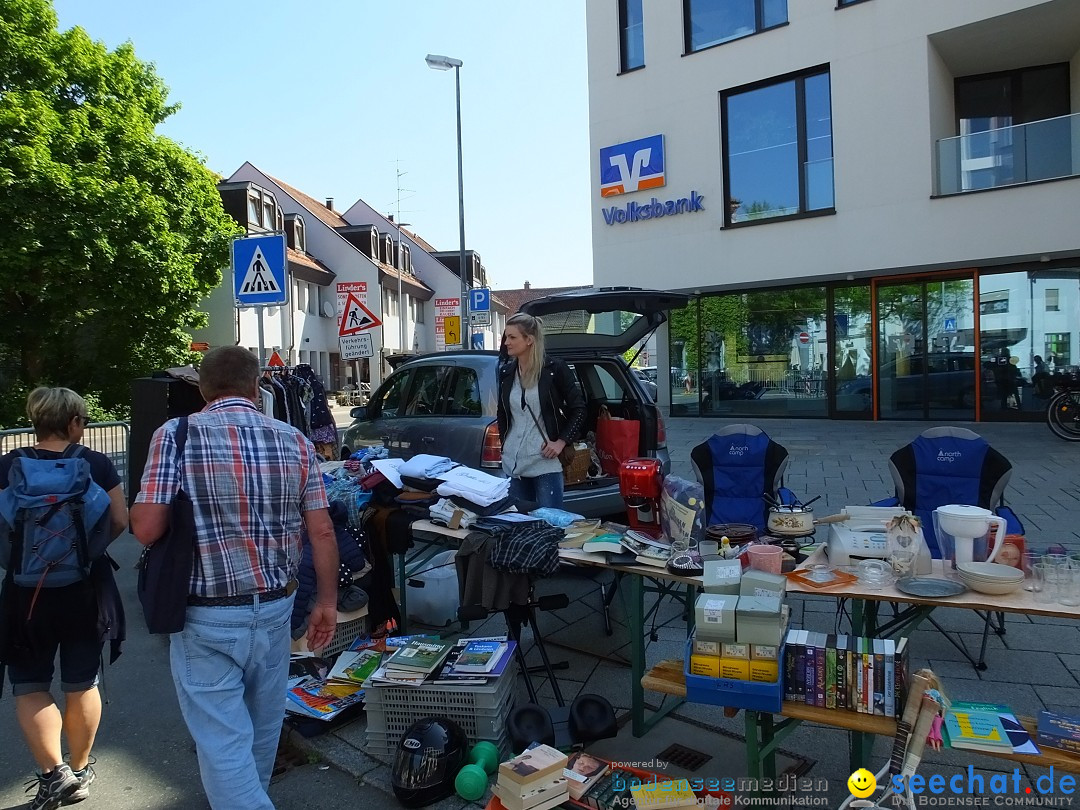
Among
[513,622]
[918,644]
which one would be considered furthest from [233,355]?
[918,644]

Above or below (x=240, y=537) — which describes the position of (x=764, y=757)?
below

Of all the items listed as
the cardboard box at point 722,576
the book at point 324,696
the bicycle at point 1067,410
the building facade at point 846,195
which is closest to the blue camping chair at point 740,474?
the cardboard box at point 722,576

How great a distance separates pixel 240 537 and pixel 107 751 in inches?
75.8

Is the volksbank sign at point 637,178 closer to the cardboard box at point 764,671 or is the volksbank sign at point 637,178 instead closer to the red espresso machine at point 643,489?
the red espresso machine at point 643,489

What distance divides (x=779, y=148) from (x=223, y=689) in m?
14.6

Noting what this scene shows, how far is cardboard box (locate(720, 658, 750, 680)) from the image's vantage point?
2.60 meters

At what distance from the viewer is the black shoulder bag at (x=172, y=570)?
7.47 feet

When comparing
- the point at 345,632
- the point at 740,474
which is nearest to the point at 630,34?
the point at 740,474

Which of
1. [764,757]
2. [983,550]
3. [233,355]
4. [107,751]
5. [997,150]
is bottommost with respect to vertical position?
[107,751]

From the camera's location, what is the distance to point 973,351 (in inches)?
555

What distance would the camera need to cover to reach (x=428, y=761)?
3045mm

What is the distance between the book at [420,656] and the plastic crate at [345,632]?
1.94ft

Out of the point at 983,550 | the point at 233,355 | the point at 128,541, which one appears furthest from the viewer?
the point at 128,541

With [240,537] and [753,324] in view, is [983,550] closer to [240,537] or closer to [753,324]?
[240,537]
